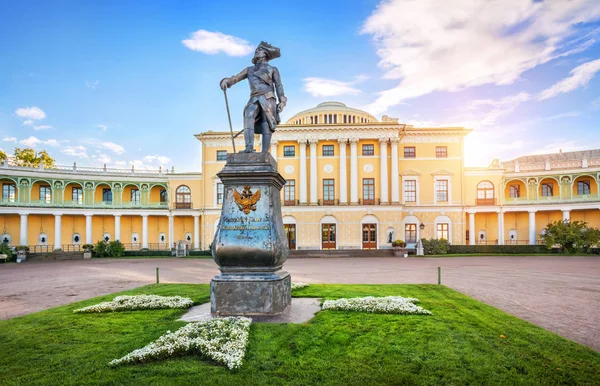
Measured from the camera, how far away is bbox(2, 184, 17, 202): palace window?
4291 centimetres

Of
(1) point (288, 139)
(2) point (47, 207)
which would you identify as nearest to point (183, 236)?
(2) point (47, 207)

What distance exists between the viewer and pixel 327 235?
41281mm

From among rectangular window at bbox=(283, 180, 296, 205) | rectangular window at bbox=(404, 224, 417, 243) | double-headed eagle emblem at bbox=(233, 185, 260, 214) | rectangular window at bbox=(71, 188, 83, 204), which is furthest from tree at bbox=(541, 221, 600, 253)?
rectangular window at bbox=(71, 188, 83, 204)

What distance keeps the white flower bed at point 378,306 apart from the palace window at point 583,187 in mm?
47089

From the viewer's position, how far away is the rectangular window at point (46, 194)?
45519 mm

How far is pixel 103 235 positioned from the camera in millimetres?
47875

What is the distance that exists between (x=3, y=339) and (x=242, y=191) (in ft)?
15.7

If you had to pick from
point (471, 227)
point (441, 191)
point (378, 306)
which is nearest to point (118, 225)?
point (441, 191)

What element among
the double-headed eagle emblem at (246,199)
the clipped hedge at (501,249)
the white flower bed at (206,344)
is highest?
the double-headed eagle emblem at (246,199)

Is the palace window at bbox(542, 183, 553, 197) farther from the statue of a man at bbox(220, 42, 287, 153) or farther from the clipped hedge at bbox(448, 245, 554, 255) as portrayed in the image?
the statue of a man at bbox(220, 42, 287, 153)

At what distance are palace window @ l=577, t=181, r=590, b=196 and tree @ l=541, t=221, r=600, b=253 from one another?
11.2 metres

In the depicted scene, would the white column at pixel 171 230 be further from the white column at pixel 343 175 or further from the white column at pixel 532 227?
the white column at pixel 532 227

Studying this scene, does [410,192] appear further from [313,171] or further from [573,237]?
[573,237]

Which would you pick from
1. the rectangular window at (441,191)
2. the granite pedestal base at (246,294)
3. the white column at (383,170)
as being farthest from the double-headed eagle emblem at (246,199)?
the rectangular window at (441,191)
